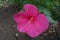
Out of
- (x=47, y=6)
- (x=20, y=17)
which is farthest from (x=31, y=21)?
(x=47, y=6)

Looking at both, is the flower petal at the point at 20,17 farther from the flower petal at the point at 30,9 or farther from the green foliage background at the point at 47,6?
the green foliage background at the point at 47,6

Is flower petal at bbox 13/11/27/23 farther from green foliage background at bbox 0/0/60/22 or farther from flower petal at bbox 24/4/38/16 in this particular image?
green foliage background at bbox 0/0/60/22

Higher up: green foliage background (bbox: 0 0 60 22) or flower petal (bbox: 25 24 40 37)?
flower petal (bbox: 25 24 40 37)

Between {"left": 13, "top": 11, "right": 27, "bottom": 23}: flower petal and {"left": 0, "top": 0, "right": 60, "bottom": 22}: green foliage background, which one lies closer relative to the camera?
{"left": 13, "top": 11, "right": 27, "bottom": 23}: flower petal

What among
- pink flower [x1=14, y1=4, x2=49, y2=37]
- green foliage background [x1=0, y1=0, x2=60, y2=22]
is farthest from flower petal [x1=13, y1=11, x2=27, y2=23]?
green foliage background [x1=0, y1=0, x2=60, y2=22]

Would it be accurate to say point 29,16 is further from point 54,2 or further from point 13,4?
point 13,4

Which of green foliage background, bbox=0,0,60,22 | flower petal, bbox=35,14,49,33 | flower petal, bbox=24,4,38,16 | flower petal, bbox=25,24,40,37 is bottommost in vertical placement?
green foliage background, bbox=0,0,60,22

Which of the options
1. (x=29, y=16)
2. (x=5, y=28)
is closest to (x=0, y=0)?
(x=5, y=28)

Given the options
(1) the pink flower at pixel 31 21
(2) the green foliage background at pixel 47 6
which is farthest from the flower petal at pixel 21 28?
(2) the green foliage background at pixel 47 6
